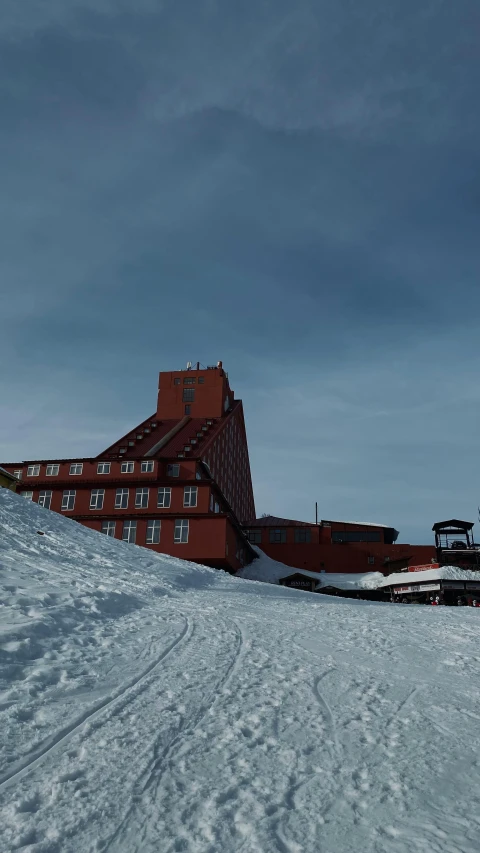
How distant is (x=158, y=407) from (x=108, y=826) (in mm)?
53157

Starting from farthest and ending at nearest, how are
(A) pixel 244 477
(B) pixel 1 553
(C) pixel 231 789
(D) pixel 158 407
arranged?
1. (A) pixel 244 477
2. (D) pixel 158 407
3. (B) pixel 1 553
4. (C) pixel 231 789

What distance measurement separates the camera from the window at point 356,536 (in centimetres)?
5284

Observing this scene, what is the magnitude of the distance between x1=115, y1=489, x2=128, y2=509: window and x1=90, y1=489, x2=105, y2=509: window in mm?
1182

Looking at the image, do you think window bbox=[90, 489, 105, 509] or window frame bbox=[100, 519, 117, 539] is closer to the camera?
window frame bbox=[100, 519, 117, 539]

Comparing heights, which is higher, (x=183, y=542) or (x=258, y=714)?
(x=183, y=542)

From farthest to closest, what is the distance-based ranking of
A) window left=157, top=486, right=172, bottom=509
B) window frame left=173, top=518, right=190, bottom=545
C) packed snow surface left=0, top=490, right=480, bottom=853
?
1. window left=157, top=486, right=172, bottom=509
2. window frame left=173, top=518, right=190, bottom=545
3. packed snow surface left=0, top=490, right=480, bottom=853

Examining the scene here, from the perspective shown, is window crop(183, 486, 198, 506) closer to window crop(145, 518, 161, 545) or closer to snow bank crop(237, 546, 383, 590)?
window crop(145, 518, 161, 545)

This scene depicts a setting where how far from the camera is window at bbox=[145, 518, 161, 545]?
38.9 m

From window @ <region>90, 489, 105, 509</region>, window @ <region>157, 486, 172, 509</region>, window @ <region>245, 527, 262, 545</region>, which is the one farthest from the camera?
window @ <region>245, 527, 262, 545</region>

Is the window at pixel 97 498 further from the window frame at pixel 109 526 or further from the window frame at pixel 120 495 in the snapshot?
the window frame at pixel 109 526

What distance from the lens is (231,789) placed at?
181 inches

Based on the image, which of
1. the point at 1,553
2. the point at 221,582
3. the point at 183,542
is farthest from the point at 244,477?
the point at 1,553

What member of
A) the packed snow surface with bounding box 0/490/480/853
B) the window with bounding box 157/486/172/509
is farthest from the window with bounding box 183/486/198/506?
the packed snow surface with bounding box 0/490/480/853

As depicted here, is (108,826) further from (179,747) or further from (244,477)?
(244,477)
